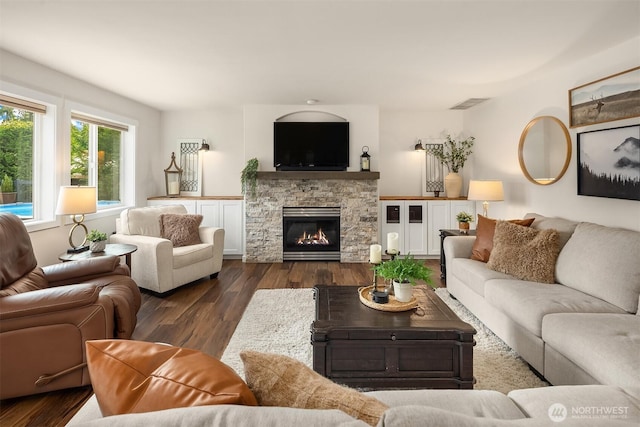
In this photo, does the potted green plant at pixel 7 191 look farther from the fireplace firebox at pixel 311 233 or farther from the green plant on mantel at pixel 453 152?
the green plant on mantel at pixel 453 152

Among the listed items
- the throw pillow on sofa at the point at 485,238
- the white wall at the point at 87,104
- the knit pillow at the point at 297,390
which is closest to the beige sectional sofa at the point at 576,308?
the throw pillow on sofa at the point at 485,238

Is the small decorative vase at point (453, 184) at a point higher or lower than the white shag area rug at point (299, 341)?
higher

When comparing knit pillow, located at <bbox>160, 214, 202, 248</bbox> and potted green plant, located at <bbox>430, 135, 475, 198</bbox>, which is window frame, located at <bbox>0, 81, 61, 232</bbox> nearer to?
knit pillow, located at <bbox>160, 214, 202, 248</bbox>

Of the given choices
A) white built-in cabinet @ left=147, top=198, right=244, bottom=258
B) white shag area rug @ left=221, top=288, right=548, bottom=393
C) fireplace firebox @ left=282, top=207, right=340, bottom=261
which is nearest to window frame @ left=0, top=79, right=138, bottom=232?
white built-in cabinet @ left=147, top=198, right=244, bottom=258

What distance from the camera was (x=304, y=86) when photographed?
14.7ft

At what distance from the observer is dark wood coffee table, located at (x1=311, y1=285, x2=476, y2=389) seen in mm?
2043

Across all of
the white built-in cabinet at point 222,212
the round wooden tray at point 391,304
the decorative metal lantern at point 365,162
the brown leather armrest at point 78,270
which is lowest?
the round wooden tray at point 391,304

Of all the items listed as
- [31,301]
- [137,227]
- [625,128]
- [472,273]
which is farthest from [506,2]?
[137,227]

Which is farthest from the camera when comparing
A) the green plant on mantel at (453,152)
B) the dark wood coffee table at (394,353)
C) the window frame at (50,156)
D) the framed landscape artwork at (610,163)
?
the green plant on mantel at (453,152)

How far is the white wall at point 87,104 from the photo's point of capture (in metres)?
3.44

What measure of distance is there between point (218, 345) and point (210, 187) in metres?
3.94

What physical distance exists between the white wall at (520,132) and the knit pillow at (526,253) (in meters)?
0.61

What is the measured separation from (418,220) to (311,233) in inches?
67.3

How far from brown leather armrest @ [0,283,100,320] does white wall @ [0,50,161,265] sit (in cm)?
195
